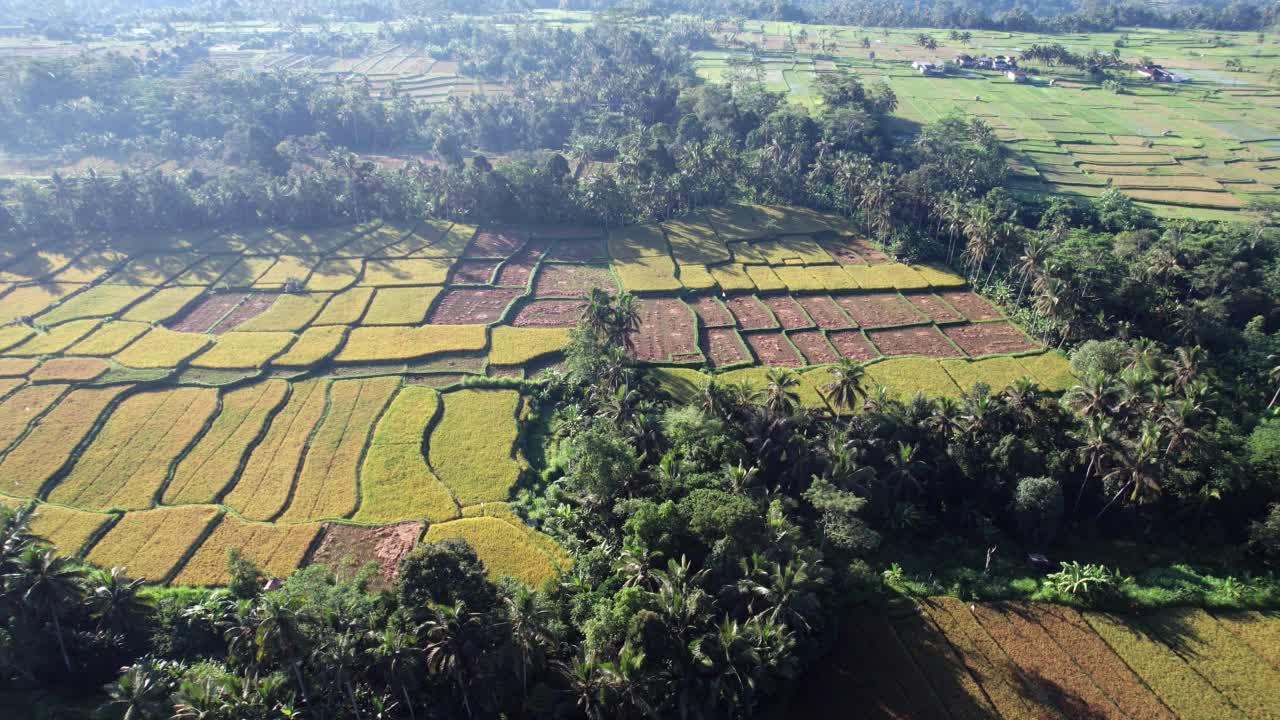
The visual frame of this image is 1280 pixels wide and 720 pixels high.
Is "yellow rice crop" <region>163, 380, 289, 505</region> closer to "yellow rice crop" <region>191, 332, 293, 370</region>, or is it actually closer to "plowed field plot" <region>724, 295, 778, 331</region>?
"yellow rice crop" <region>191, 332, 293, 370</region>

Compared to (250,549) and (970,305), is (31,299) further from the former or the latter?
(970,305)

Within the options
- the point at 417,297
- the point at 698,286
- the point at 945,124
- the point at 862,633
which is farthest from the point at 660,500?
the point at 945,124

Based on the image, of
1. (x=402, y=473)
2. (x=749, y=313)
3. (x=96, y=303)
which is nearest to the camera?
(x=402, y=473)

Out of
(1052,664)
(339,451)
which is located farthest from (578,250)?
(1052,664)

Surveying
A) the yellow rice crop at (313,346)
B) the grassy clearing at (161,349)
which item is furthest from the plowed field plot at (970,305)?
the grassy clearing at (161,349)

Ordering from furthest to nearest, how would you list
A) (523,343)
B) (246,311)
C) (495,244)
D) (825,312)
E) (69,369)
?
(495,244) < (825,312) < (246,311) < (523,343) < (69,369)

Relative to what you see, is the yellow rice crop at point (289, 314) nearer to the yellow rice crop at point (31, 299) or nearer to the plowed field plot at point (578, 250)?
the yellow rice crop at point (31, 299)

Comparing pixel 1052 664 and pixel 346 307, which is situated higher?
pixel 1052 664
